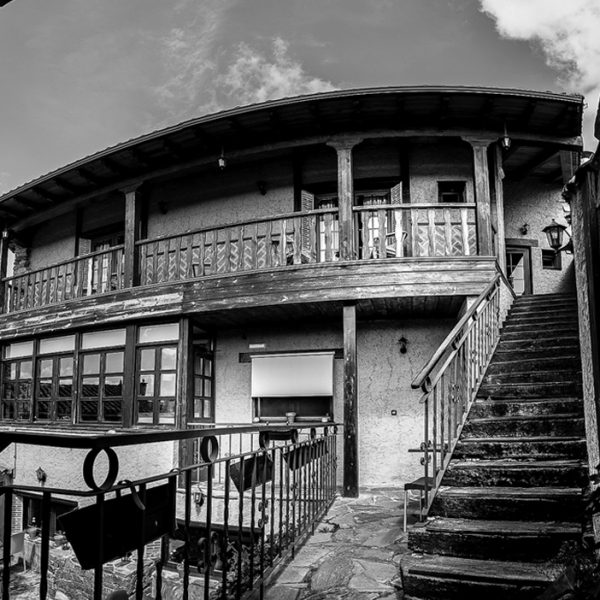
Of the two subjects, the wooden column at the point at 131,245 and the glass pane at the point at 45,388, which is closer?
the wooden column at the point at 131,245

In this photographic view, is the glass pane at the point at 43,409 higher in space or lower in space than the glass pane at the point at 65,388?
lower

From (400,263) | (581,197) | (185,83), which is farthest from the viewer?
(185,83)

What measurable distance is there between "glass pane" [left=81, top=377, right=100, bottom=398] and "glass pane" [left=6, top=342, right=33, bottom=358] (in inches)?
83.3

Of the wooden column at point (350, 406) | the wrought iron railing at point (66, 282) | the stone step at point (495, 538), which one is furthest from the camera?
the wrought iron railing at point (66, 282)

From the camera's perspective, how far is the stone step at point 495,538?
356cm

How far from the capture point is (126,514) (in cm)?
211

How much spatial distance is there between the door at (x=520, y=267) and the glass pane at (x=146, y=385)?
24.3 ft

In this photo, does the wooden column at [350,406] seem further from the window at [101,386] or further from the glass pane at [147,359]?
the window at [101,386]

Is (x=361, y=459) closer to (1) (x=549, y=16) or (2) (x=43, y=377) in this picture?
(2) (x=43, y=377)

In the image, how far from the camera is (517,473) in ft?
14.1

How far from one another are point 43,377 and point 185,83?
209 ft

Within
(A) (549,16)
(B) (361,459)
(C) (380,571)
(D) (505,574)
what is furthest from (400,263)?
(A) (549,16)

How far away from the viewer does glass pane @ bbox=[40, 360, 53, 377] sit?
40.5 ft

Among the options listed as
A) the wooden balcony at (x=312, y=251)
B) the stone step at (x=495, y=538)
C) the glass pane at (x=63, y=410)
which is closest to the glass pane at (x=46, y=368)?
the glass pane at (x=63, y=410)
